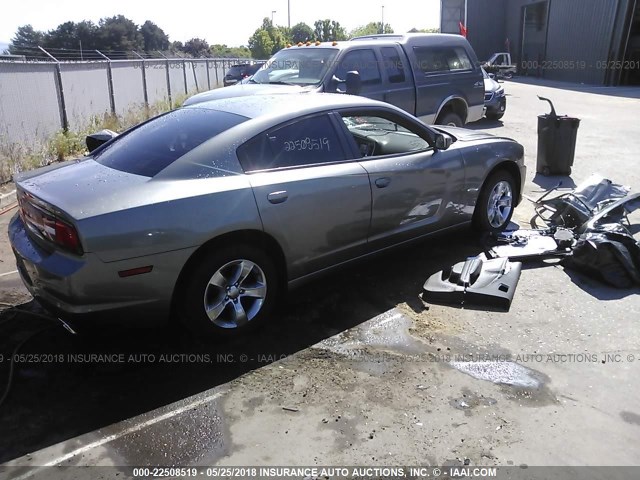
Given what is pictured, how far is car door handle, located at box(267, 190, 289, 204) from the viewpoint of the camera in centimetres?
375

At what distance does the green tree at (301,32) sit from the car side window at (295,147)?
240 feet

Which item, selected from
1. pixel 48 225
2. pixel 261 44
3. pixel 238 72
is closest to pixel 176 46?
pixel 261 44

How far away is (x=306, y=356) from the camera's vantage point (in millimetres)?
3725

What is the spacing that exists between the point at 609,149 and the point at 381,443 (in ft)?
32.0

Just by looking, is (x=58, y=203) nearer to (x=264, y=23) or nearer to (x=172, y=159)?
(x=172, y=159)

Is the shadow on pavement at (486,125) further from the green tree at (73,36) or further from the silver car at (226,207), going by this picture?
the green tree at (73,36)

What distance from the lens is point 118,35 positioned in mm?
64312

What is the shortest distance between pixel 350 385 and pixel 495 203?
315cm

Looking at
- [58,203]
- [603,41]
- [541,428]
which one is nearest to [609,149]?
[541,428]

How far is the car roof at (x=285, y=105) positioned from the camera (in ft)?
13.6

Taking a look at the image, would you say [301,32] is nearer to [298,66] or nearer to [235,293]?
[298,66]

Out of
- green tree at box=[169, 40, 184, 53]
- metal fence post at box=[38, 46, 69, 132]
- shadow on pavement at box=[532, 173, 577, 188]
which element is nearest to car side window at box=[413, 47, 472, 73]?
shadow on pavement at box=[532, 173, 577, 188]

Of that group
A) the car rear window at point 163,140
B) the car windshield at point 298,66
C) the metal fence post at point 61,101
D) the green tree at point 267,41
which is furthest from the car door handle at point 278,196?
the green tree at point 267,41

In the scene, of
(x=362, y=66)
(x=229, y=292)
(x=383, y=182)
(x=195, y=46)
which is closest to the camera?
(x=229, y=292)
